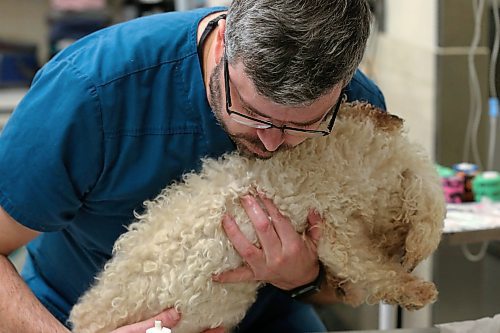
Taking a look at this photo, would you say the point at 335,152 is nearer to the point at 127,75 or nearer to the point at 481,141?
the point at 127,75

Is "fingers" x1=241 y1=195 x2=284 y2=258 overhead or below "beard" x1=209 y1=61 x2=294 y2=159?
below

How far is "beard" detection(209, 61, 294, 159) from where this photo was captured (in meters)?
1.12

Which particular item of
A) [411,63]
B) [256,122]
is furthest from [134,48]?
[411,63]

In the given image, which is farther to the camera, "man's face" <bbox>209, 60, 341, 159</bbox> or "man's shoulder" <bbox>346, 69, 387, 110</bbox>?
"man's shoulder" <bbox>346, 69, 387, 110</bbox>

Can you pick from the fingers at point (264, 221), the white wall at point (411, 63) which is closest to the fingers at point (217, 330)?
the fingers at point (264, 221)

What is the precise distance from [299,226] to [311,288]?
0.16 metres

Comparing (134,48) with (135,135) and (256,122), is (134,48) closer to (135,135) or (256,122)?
A: (135,135)

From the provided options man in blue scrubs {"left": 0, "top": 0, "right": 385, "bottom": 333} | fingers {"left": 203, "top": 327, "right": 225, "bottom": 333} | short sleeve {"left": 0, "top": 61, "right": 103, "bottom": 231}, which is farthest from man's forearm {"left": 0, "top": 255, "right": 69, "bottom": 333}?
fingers {"left": 203, "top": 327, "right": 225, "bottom": 333}

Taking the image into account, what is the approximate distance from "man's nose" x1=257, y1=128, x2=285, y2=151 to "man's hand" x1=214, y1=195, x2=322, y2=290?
0.10 metres

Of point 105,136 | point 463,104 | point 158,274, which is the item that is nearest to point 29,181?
point 105,136

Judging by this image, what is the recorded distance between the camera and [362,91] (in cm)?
134

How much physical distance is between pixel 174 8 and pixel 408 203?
8.29 feet

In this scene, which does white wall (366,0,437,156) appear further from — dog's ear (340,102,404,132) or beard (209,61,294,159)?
beard (209,61,294,159)

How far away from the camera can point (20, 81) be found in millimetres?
3734
